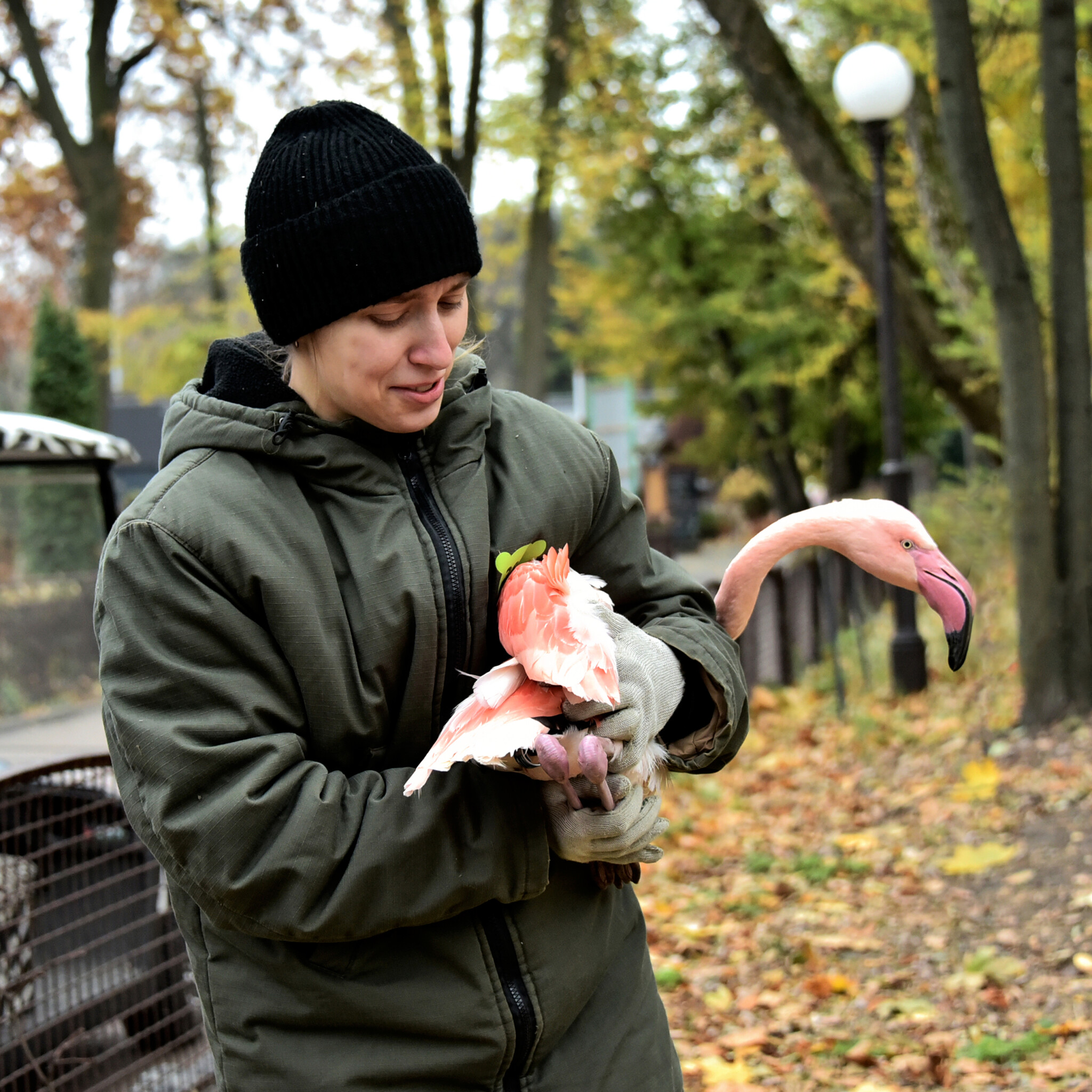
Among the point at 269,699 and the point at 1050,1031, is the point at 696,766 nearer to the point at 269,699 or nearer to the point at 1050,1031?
the point at 269,699

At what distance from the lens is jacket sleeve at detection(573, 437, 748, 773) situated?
1884mm

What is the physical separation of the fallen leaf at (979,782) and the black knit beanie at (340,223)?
17.9ft

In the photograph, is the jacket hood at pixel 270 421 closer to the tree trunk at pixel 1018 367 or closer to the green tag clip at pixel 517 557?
the green tag clip at pixel 517 557

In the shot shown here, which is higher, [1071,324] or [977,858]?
[1071,324]

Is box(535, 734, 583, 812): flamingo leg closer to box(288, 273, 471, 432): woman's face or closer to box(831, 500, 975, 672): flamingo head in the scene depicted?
box(288, 273, 471, 432): woman's face

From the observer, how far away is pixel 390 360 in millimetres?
1713

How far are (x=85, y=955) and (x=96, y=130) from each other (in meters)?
15.9

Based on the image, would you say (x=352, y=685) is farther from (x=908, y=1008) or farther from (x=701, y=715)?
(x=908, y=1008)

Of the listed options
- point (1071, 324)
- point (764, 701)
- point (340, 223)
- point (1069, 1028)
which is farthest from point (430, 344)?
point (764, 701)

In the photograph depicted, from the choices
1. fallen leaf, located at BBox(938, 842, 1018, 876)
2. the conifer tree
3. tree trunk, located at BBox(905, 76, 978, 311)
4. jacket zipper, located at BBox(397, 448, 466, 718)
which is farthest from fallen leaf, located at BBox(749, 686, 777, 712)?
the conifer tree

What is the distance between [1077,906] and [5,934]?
4.00 meters

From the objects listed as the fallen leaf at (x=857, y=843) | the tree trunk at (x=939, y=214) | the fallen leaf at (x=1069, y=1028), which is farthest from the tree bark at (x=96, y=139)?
the fallen leaf at (x=1069, y=1028)

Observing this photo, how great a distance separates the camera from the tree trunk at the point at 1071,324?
672 cm

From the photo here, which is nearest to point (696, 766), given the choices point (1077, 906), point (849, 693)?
point (1077, 906)
